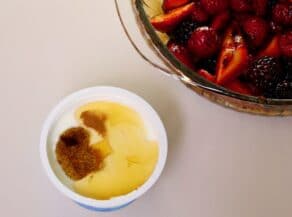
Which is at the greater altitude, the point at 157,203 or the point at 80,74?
the point at 80,74

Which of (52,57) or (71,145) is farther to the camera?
(52,57)

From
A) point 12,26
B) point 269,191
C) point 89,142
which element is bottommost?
point 269,191

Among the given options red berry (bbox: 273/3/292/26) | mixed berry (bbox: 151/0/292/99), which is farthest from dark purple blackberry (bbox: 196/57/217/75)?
red berry (bbox: 273/3/292/26)

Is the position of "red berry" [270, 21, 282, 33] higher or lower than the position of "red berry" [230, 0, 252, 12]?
lower

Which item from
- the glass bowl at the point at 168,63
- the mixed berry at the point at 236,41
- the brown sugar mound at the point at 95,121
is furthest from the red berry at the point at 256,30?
the brown sugar mound at the point at 95,121

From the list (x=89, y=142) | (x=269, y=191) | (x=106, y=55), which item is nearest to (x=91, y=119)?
(x=89, y=142)

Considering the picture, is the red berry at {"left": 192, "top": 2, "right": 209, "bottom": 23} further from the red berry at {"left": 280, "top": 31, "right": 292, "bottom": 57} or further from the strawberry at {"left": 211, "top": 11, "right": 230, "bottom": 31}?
the red berry at {"left": 280, "top": 31, "right": 292, "bottom": 57}

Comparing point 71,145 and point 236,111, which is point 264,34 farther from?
point 71,145
